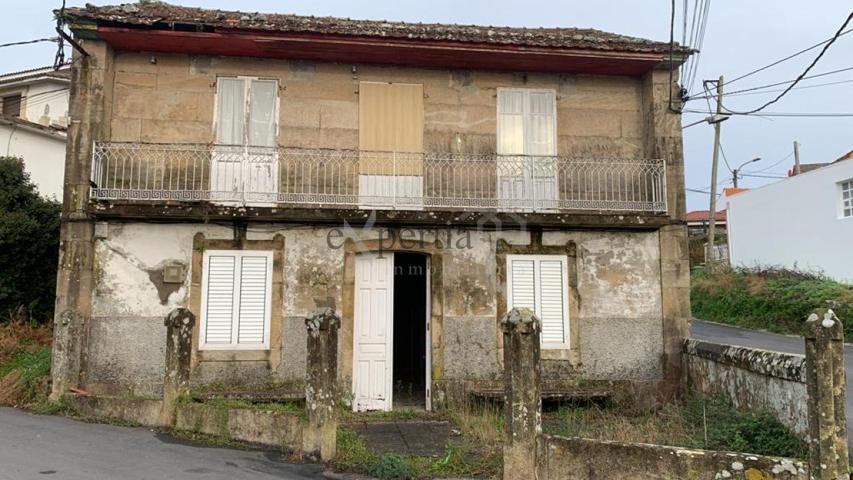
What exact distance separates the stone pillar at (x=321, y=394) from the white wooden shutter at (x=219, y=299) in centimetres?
327

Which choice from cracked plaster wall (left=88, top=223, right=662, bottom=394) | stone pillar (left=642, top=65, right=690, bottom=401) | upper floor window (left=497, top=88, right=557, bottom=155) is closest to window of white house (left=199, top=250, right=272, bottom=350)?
cracked plaster wall (left=88, top=223, right=662, bottom=394)

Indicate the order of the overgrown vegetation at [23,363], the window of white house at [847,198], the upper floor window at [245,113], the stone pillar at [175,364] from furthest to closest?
the window of white house at [847,198] < the upper floor window at [245,113] < the overgrown vegetation at [23,363] < the stone pillar at [175,364]

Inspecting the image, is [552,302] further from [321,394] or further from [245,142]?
[245,142]

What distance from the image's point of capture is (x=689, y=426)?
7844 millimetres

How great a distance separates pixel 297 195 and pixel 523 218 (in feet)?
12.4

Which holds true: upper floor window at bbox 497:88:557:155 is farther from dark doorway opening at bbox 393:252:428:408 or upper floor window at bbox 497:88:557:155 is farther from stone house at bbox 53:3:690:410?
dark doorway opening at bbox 393:252:428:408

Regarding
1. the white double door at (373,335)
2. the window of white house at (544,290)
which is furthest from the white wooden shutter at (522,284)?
the white double door at (373,335)

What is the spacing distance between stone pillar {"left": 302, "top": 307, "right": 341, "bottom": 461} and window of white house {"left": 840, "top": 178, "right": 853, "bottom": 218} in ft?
64.9

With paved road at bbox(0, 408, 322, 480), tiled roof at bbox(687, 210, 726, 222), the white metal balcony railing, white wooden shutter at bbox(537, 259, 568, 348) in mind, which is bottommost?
paved road at bbox(0, 408, 322, 480)

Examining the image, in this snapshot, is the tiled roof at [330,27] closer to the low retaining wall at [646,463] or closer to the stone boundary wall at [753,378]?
the stone boundary wall at [753,378]

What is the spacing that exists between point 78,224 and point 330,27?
506 cm

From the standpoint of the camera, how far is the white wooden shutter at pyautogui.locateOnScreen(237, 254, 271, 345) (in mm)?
9328

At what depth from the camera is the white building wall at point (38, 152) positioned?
1667 centimetres

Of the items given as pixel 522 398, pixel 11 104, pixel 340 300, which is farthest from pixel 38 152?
pixel 522 398
